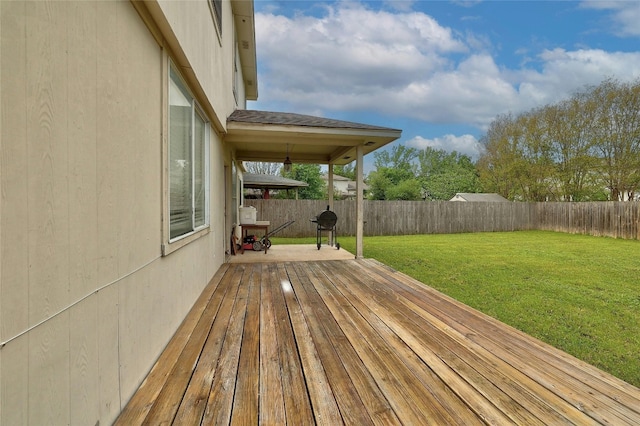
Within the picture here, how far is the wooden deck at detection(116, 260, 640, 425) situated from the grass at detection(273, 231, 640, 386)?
→ 35.7 inches

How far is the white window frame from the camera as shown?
241cm

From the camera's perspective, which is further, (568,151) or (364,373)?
(568,151)

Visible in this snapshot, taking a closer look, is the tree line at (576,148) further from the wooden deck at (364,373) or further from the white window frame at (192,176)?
the white window frame at (192,176)

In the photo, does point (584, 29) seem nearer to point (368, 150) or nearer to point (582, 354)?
point (368, 150)

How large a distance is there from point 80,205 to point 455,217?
1611 centimetres

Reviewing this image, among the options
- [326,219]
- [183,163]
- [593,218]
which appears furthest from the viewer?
[593,218]

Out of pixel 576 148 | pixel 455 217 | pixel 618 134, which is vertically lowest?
pixel 455 217

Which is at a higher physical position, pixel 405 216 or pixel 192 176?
pixel 192 176

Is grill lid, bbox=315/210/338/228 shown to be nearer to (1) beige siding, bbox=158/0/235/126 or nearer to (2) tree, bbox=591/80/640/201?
(1) beige siding, bbox=158/0/235/126

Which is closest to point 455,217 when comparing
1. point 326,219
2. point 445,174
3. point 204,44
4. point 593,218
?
point 593,218

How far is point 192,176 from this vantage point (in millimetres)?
3316

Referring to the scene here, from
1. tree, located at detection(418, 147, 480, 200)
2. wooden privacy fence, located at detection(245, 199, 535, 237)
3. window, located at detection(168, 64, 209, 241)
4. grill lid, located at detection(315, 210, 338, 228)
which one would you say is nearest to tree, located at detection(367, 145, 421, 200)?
tree, located at detection(418, 147, 480, 200)

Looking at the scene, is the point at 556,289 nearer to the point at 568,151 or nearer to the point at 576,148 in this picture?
the point at 576,148

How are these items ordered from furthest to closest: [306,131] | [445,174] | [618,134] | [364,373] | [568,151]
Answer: [445,174] < [568,151] < [618,134] < [306,131] < [364,373]
